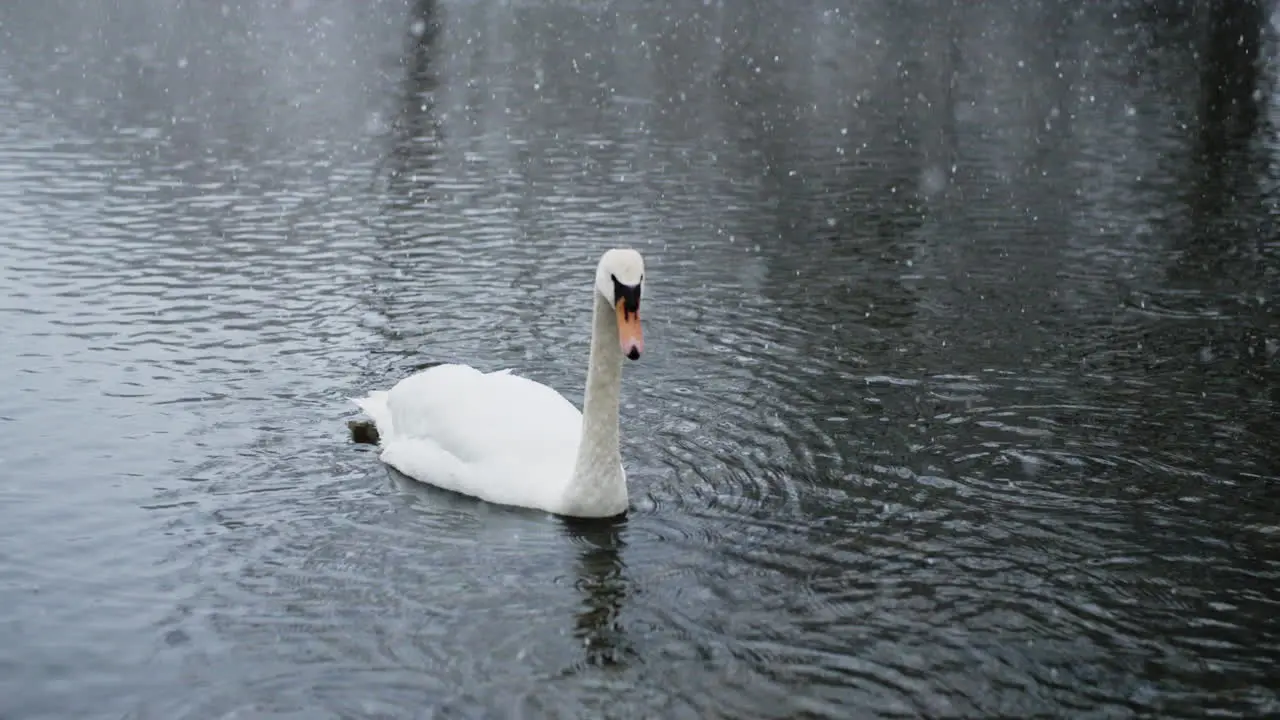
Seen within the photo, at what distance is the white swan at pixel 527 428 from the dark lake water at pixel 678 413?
0.84 ft

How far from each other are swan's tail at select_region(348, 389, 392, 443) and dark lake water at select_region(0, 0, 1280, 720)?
0.97 feet

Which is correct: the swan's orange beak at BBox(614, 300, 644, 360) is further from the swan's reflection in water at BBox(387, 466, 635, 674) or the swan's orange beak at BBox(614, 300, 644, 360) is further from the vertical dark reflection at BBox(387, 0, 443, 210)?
the vertical dark reflection at BBox(387, 0, 443, 210)

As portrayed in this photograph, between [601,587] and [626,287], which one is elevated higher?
[626,287]

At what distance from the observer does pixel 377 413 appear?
517 inches

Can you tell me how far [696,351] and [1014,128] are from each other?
54.3 feet

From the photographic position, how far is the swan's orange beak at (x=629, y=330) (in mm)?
10070

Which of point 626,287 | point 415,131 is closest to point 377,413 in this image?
point 626,287

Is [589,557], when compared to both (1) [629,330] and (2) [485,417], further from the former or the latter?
(2) [485,417]

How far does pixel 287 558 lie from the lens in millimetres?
10656

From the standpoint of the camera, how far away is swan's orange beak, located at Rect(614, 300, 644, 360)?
10.1 metres

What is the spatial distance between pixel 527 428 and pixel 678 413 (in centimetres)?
212

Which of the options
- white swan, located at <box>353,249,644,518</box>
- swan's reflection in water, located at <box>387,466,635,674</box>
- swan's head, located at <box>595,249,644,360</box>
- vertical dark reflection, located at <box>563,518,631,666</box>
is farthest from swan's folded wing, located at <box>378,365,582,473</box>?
swan's head, located at <box>595,249,644,360</box>

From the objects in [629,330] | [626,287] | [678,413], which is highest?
[626,287]

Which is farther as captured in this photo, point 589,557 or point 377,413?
point 377,413
